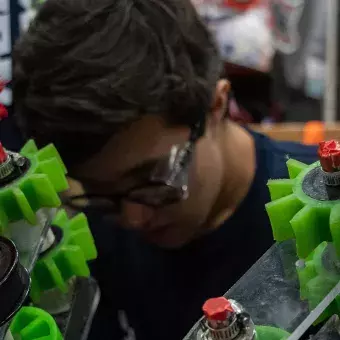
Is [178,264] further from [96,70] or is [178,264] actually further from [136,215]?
[96,70]

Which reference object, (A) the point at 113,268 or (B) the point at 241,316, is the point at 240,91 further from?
(B) the point at 241,316

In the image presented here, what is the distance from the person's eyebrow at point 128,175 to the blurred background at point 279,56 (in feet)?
3.18

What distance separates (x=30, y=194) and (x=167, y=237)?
49 centimetres

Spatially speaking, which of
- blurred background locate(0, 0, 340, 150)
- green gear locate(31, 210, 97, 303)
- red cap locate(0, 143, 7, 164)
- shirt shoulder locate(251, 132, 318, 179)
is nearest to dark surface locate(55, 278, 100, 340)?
green gear locate(31, 210, 97, 303)

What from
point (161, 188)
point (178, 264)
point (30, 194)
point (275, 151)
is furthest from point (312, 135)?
point (30, 194)

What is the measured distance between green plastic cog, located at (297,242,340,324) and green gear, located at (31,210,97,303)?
20cm

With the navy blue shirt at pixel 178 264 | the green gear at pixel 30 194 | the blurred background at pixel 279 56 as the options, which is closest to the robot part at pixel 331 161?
the green gear at pixel 30 194

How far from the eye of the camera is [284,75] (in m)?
2.20

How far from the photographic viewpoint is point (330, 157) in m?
0.36

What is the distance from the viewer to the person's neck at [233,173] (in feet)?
3.08

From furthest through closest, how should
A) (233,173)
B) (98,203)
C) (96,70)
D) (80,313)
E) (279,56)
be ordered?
(279,56)
(233,173)
(98,203)
(96,70)
(80,313)

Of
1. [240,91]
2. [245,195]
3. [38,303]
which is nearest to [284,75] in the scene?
[240,91]

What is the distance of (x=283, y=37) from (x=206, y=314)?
1.93m

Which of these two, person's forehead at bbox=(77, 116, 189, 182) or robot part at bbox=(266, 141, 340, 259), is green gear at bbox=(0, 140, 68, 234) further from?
person's forehead at bbox=(77, 116, 189, 182)
